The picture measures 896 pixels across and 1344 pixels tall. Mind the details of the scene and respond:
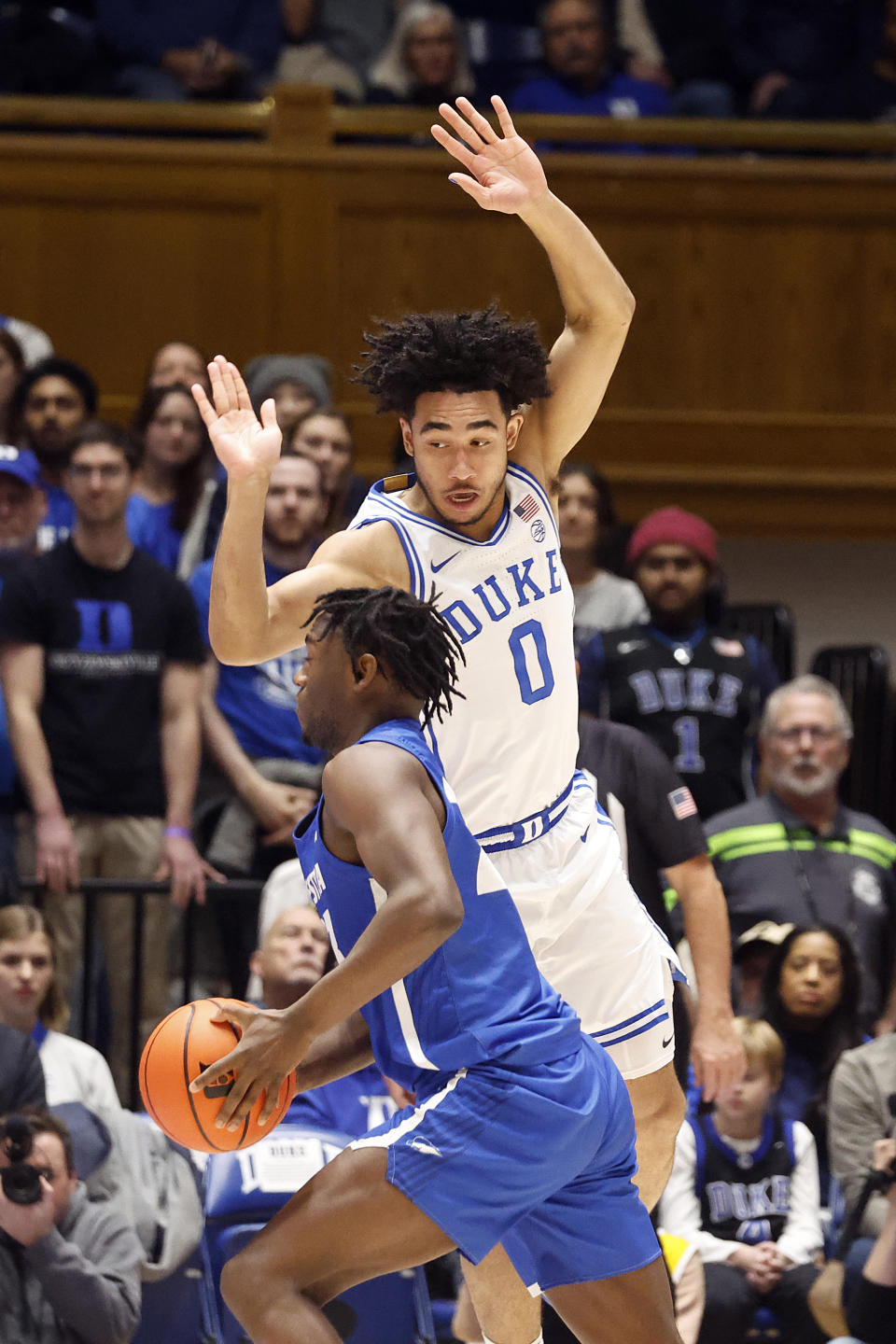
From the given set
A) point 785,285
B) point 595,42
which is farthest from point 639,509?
point 595,42

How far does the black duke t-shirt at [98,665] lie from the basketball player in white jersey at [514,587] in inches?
95.3

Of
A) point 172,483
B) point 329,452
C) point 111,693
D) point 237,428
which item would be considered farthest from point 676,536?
point 237,428

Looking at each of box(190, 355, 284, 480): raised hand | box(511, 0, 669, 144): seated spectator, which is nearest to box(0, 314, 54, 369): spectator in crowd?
box(511, 0, 669, 144): seated spectator

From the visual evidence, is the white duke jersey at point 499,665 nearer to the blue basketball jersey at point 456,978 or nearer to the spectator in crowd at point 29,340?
the blue basketball jersey at point 456,978

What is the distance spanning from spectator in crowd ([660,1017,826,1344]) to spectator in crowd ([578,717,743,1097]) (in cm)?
38

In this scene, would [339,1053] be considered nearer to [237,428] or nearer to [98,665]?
[237,428]

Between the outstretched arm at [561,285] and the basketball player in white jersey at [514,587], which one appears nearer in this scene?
the basketball player in white jersey at [514,587]

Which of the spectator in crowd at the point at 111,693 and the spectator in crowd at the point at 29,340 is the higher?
the spectator in crowd at the point at 29,340

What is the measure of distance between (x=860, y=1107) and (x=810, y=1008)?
51 cm

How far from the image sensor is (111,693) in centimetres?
641

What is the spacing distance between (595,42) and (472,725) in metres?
5.77

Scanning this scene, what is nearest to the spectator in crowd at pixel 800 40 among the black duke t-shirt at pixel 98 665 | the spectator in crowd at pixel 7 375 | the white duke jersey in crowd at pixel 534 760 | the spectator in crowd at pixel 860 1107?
the spectator in crowd at pixel 7 375

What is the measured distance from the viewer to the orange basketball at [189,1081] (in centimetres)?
328

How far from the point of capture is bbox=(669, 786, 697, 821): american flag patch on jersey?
16.6 feet
